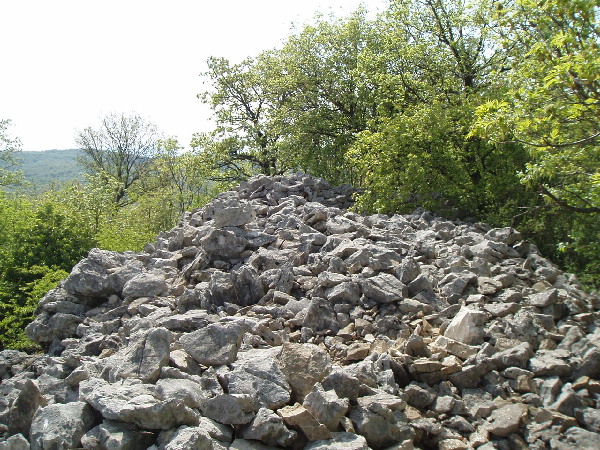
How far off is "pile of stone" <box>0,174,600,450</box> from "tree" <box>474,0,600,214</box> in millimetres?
1954

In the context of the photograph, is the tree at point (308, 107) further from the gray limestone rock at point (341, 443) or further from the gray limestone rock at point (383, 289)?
the gray limestone rock at point (341, 443)

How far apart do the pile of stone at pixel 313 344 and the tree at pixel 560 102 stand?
6.41ft

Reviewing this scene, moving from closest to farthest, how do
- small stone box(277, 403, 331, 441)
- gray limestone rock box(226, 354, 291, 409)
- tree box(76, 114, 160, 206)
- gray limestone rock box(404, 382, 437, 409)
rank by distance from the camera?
1. small stone box(277, 403, 331, 441)
2. gray limestone rock box(226, 354, 291, 409)
3. gray limestone rock box(404, 382, 437, 409)
4. tree box(76, 114, 160, 206)

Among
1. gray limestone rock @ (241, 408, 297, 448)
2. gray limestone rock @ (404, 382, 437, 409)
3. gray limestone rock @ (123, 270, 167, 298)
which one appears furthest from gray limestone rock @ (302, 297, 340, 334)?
gray limestone rock @ (123, 270, 167, 298)

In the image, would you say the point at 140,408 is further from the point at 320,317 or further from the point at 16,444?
the point at 320,317

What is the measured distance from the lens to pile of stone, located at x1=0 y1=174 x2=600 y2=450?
18.3 ft

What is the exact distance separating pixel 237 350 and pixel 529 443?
3.63 metres

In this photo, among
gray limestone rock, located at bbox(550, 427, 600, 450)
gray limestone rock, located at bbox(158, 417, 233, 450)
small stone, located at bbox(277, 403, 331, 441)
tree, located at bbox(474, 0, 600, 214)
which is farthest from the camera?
tree, located at bbox(474, 0, 600, 214)

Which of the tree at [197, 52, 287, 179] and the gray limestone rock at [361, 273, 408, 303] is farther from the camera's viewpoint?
the tree at [197, 52, 287, 179]

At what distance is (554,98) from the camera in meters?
8.78

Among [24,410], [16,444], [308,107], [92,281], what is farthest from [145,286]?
[308,107]

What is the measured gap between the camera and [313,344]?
7.85m

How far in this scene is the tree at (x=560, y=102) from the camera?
7.81 m

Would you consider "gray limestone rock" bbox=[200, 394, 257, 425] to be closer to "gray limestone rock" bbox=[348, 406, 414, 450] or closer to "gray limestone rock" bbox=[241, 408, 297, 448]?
"gray limestone rock" bbox=[241, 408, 297, 448]
